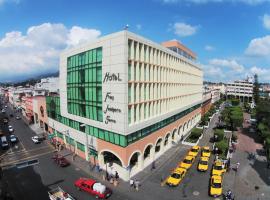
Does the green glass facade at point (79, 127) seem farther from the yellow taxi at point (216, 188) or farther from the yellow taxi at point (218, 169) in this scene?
the yellow taxi at point (218, 169)

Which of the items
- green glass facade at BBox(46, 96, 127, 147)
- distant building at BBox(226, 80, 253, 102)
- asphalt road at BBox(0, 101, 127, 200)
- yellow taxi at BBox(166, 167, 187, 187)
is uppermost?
distant building at BBox(226, 80, 253, 102)

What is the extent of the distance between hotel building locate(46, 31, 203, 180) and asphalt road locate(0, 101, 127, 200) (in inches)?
205

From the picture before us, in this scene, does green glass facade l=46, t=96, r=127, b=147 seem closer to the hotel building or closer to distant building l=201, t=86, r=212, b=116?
the hotel building

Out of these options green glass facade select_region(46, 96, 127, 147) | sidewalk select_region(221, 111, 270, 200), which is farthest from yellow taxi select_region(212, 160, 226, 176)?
green glass facade select_region(46, 96, 127, 147)

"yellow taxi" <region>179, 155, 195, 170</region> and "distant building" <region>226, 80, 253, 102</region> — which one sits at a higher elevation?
"distant building" <region>226, 80, 253, 102</region>

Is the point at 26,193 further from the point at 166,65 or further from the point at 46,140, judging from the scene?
the point at 166,65

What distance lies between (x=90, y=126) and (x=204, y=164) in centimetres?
2217

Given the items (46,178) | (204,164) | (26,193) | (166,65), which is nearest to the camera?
(26,193)

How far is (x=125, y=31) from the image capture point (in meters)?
30.6

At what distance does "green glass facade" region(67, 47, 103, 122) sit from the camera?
120 feet

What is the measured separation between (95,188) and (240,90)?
17030cm

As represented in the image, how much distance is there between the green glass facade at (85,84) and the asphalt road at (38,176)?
10824 mm

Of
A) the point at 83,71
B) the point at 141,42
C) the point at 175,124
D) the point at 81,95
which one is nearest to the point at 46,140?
the point at 81,95

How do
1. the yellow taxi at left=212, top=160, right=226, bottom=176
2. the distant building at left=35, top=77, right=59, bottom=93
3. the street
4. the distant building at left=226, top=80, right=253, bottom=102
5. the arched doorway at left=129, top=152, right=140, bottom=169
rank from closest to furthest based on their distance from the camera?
the street → the yellow taxi at left=212, top=160, right=226, bottom=176 → the arched doorway at left=129, top=152, right=140, bottom=169 → the distant building at left=35, top=77, right=59, bottom=93 → the distant building at left=226, top=80, right=253, bottom=102
